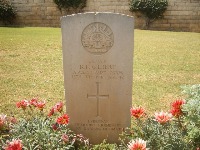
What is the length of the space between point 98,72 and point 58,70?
14.3ft

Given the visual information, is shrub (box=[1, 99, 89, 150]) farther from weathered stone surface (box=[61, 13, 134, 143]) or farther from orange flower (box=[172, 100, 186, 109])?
orange flower (box=[172, 100, 186, 109])

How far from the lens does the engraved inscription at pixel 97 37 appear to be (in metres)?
3.61

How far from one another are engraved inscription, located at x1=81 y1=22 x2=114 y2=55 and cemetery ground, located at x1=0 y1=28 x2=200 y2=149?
1.95 meters

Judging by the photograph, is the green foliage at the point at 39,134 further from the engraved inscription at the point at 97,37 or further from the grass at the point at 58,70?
the grass at the point at 58,70

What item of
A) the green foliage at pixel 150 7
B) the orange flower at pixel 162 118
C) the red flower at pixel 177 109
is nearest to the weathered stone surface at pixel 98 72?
the red flower at pixel 177 109

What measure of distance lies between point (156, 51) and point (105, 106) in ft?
24.5

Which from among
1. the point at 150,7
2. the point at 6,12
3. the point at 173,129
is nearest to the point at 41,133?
the point at 173,129

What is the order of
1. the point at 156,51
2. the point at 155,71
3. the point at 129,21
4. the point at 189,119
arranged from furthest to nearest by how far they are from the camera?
the point at 156,51, the point at 155,71, the point at 129,21, the point at 189,119

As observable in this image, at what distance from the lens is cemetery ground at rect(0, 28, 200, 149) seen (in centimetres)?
577

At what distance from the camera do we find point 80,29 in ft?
11.8

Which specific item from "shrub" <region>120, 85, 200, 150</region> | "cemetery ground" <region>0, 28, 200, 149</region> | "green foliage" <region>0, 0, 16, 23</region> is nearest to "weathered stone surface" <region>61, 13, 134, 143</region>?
"shrub" <region>120, 85, 200, 150</region>

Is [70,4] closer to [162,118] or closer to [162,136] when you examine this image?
[162,136]

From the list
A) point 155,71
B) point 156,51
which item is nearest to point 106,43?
point 155,71

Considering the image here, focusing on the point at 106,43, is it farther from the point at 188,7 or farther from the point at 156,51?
the point at 188,7
